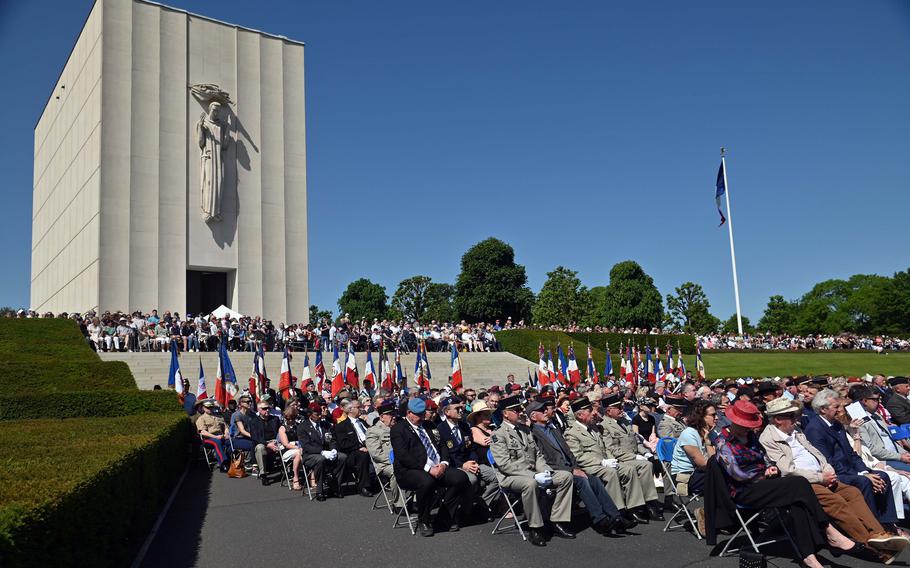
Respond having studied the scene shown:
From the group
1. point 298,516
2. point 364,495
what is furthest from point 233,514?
point 364,495

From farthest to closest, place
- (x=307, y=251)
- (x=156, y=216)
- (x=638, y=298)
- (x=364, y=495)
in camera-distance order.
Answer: (x=638, y=298)
(x=307, y=251)
(x=156, y=216)
(x=364, y=495)

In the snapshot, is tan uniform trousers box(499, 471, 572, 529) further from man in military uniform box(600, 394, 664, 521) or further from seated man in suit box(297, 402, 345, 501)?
seated man in suit box(297, 402, 345, 501)

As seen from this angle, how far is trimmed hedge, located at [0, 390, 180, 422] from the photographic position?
15.0m

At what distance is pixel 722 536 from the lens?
7961 millimetres

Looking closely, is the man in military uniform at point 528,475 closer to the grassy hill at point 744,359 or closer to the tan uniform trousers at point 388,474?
the tan uniform trousers at point 388,474

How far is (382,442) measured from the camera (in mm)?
10562

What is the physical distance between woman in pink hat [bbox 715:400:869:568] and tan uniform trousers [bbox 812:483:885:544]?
0.11 metres

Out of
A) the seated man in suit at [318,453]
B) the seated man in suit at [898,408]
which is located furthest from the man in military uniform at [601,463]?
the seated man in suit at [898,408]

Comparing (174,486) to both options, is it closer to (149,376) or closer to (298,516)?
(298,516)

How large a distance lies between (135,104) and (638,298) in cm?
5122

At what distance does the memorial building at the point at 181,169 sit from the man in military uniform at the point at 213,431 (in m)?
23.1

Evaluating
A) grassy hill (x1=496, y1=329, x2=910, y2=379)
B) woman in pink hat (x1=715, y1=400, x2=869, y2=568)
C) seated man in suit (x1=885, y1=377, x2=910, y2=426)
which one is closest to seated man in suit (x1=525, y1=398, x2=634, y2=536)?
woman in pink hat (x1=715, y1=400, x2=869, y2=568)

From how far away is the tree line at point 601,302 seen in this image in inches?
2904

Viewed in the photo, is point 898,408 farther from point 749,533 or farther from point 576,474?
point 749,533
